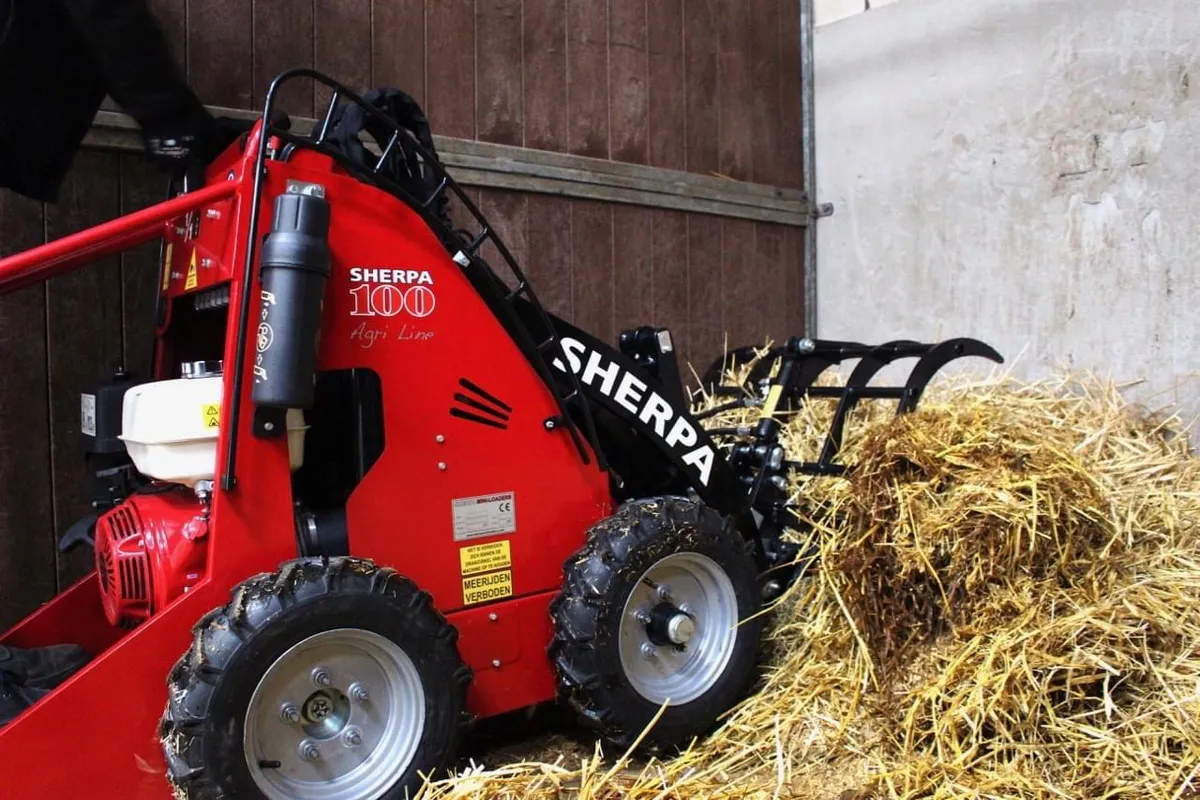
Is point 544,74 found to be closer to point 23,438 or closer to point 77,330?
point 77,330

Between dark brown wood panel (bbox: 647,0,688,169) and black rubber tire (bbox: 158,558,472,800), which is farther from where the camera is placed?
dark brown wood panel (bbox: 647,0,688,169)

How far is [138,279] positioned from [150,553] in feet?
4.35

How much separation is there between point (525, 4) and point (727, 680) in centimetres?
303

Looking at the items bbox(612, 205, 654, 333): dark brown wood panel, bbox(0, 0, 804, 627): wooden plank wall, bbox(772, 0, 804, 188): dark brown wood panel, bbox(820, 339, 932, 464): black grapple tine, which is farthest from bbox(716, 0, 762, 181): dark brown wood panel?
bbox(820, 339, 932, 464): black grapple tine

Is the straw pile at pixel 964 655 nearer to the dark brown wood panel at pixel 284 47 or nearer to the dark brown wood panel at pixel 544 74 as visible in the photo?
the dark brown wood panel at pixel 544 74

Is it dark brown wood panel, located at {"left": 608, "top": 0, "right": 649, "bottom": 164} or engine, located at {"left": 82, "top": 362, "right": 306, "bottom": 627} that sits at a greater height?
dark brown wood panel, located at {"left": 608, "top": 0, "right": 649, "bottom": 164}

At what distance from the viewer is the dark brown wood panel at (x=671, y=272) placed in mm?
4906

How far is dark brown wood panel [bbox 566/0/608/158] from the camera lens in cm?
459

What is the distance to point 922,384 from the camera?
11.0 ft

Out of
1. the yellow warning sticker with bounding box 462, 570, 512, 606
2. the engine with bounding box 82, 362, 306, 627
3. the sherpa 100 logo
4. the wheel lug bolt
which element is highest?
the sherpa 100 logo

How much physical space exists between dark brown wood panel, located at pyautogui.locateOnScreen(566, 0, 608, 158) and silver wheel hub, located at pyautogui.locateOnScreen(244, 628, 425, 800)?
9.43 feet

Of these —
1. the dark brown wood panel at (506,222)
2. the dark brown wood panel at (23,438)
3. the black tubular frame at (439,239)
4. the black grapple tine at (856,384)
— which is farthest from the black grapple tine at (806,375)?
the dark brown wood panel at (23,438)

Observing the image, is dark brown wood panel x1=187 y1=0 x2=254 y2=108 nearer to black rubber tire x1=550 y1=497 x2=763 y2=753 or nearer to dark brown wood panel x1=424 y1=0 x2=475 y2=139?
dark brown wood panel x1=424 y1=0 x2=475 y2=139

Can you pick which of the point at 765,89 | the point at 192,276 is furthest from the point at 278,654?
the point at 765,89
